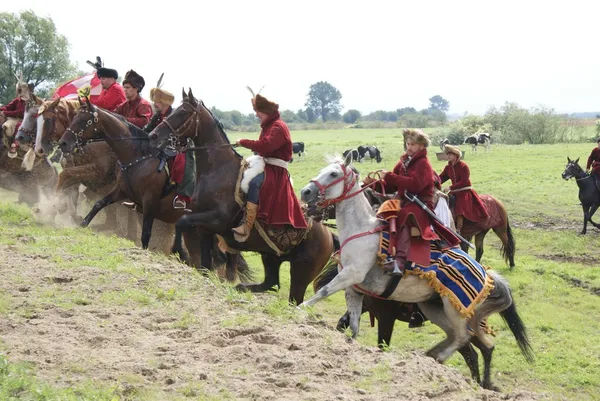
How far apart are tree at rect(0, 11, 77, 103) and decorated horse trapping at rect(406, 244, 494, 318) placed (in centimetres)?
4486

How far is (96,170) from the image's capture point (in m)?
12.3

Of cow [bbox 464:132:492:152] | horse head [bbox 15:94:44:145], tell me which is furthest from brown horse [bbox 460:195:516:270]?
cow [bbox 464:132:492:152]

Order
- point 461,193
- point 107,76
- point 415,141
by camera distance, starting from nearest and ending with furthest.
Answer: point 415,141, point 107,76, point 461,193

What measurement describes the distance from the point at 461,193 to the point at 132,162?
5799mm

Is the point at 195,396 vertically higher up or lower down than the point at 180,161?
lower down

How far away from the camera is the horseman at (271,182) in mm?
8875

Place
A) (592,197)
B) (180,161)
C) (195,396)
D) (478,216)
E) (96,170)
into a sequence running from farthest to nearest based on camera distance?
(592,197) → (478,216) → (96,170) → (180,161) → (195,396)

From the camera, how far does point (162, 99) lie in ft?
35.9

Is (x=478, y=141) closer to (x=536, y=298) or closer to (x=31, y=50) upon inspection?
(x=31, y=50)

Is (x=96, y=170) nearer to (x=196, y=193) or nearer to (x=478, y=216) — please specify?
(x=196, y=193)

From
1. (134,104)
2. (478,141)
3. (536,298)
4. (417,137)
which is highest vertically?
(134,104)

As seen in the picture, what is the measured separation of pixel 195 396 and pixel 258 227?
4029 millimetres

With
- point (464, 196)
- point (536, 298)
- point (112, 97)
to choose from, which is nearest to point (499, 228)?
point (464, 196)

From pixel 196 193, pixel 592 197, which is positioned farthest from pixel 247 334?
pixel 592 197
